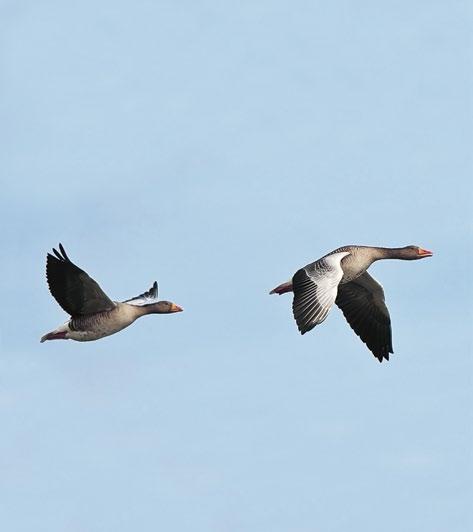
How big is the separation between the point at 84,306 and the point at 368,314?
7.67 m

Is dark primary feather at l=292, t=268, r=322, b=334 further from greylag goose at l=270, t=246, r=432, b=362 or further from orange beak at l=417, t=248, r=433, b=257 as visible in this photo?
orange beak at l=417, t=248, r=433, b=257

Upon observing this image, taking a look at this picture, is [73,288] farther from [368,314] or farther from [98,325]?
[368,314]

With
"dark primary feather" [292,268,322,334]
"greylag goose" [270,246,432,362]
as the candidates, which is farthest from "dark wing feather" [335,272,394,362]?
"dark primary feather" [292,268,322,334]

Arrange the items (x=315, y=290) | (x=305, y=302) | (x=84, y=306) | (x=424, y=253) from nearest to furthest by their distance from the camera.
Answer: (x=305, y=302) < (x=315, y=290) < (x=84, y=306) < (x=424, y=253)

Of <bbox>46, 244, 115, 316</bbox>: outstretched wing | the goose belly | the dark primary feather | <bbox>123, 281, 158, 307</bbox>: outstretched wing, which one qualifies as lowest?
the dark primary feather

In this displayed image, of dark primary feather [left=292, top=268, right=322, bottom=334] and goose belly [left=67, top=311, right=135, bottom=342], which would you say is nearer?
dark primary feather [left=292, top=268, right=322, bottom=334]

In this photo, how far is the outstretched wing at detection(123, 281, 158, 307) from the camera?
32.5 m

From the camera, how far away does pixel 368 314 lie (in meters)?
33.7

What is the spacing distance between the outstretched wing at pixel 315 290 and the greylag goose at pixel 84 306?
3.68m

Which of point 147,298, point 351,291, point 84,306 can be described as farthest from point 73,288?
point 351,291

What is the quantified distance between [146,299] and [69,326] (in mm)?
3265

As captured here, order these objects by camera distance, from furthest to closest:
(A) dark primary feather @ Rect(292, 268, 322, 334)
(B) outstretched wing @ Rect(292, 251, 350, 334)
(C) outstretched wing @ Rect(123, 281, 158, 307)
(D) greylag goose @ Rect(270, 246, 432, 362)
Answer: (C) outstretched wing @ Rect(123, 281, 158, 307)
(D) greylag goose @ Rect(270, 246, 432, 362)
(B) outstretched wing @ Rect(292, 251, 350, 334)
(A) dark primary feather @ Rect(292, 268, 322, 334)

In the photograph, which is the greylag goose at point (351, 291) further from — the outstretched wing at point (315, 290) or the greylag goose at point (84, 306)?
the greylag goose at point (84, 306)

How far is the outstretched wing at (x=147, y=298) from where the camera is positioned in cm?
3248
